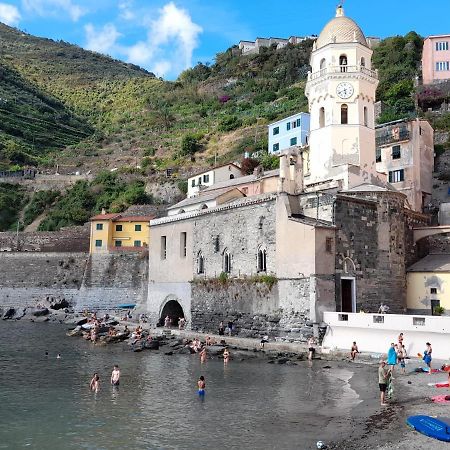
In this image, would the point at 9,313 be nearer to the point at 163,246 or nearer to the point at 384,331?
the point at 163,246

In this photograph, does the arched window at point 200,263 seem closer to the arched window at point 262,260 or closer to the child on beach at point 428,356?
the arched window at point 262,260

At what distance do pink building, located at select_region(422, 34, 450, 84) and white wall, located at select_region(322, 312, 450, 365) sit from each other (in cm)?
4513

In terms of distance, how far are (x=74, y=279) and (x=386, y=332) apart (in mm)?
34861

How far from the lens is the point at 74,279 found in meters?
50.8

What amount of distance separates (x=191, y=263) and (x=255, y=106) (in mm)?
55953

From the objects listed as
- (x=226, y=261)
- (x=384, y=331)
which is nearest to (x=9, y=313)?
(x=226, y=261)

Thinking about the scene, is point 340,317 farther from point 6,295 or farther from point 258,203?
point 6,295

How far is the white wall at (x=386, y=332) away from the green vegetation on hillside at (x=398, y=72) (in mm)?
34697

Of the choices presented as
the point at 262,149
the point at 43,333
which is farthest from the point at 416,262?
the point at 262,149

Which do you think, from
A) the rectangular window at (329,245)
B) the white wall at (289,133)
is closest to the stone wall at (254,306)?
the rectangular window at (329,245)

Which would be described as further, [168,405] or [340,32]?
[340,32]

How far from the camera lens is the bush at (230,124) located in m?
80.4

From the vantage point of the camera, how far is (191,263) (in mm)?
34594

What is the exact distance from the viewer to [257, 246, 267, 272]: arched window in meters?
28.7
